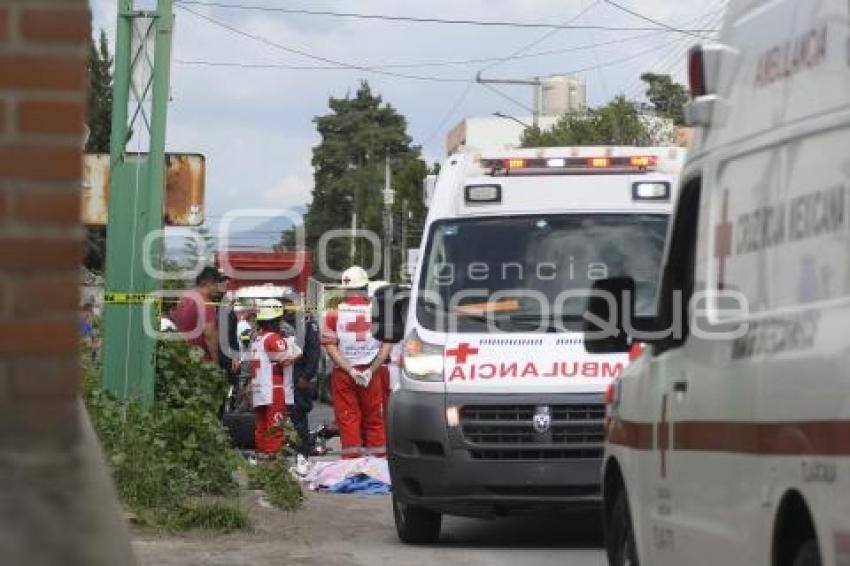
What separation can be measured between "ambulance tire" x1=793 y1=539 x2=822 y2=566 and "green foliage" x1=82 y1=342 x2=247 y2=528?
6.57 metres

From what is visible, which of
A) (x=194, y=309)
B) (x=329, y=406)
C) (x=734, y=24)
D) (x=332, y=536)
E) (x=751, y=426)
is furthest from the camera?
(x=329, y=406)

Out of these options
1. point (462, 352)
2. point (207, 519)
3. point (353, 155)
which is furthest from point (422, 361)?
point (353, 155)

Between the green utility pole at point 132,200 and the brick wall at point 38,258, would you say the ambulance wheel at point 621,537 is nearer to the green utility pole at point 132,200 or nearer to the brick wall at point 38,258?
the brick wall at point 38,258

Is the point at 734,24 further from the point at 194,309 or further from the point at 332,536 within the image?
the point at 194,309

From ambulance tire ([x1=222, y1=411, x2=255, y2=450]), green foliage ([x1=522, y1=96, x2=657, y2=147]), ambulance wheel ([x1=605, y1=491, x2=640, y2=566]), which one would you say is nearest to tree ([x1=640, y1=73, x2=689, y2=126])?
green foliage ([x1=522, y1=96, x2=657, y2=147])

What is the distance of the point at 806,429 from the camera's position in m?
5.11

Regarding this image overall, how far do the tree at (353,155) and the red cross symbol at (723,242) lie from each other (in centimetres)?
11042

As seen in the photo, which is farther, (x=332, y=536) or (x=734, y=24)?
(x=332, y=536)

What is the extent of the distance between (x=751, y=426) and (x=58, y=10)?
2871mm

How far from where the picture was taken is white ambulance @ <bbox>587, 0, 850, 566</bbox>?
16.7 feet

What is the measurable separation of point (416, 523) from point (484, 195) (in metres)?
2.27

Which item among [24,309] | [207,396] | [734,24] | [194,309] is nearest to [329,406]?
[194,309]

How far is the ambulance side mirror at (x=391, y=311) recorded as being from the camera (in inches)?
463

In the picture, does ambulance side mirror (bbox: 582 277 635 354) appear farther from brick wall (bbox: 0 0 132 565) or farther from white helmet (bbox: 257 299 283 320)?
white helmet (bbox: 257 299 283 320)
